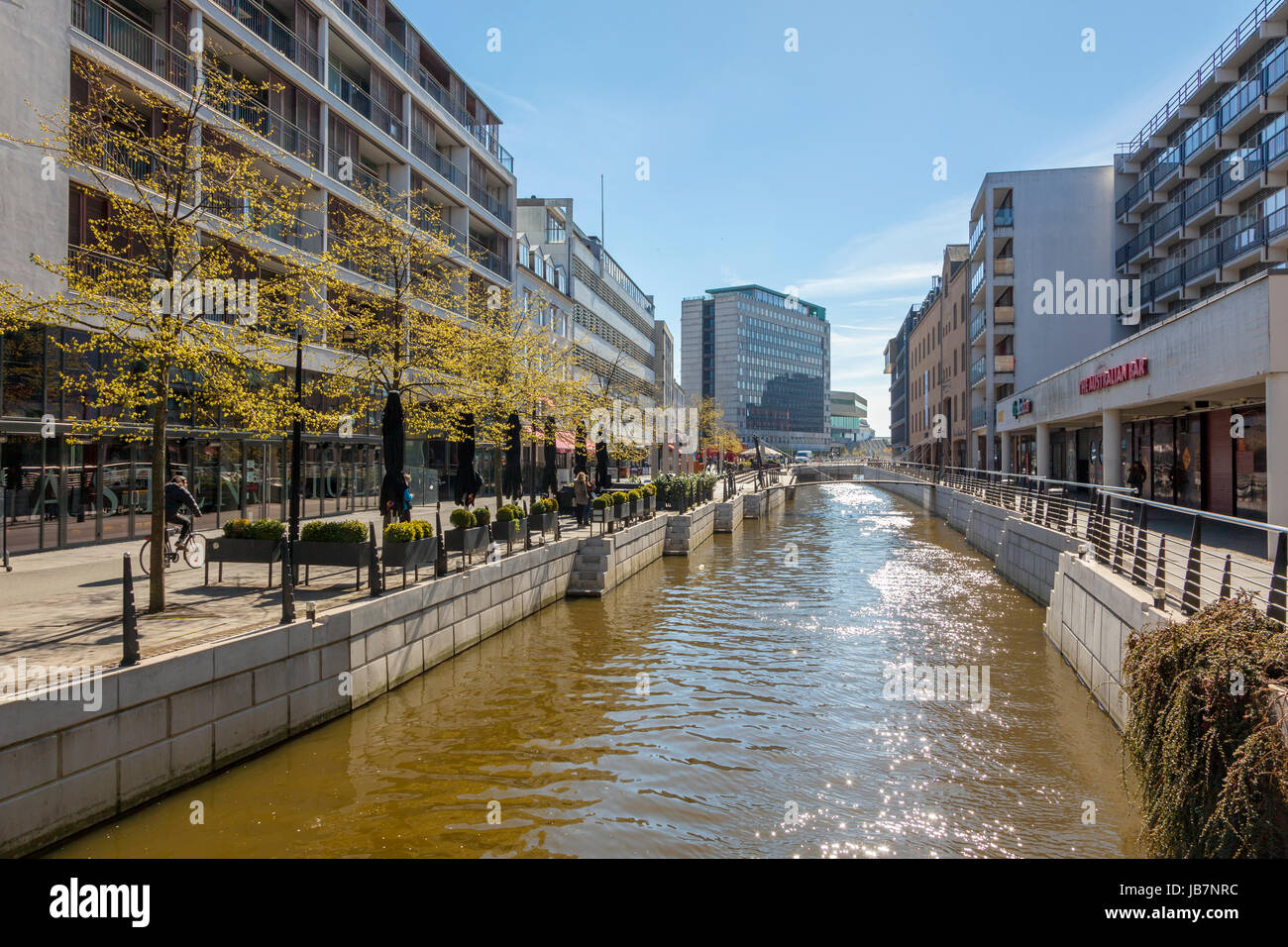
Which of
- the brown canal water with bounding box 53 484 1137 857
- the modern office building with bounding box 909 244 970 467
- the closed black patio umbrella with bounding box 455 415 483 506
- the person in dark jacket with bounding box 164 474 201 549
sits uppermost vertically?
the modern office building with bounding box 909 244 970 467

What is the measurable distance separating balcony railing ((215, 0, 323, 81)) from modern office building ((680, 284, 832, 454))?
13990 centimetres

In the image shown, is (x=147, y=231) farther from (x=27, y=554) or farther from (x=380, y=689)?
(x=27, y=554)

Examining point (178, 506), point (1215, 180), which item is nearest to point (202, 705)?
point (178, 506)

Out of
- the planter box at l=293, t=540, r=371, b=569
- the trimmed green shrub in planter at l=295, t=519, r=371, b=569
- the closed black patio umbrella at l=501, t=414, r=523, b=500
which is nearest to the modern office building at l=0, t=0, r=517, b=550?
the trimmed green shrub in planter at l=295, t=519, r=371, b=569

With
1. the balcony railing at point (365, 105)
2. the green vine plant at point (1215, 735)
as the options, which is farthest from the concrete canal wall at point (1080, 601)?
the balcony railing at point (365, 105)

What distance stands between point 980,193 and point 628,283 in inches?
1309

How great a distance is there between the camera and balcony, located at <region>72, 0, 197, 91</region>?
54.7 feet

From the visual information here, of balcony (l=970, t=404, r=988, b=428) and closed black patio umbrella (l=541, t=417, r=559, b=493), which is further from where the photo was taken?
balcony (l=970, t=404, r=988, b=428)

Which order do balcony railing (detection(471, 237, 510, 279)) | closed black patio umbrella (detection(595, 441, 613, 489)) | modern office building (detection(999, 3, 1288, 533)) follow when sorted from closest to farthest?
modern office building (detection(999, 3, 1288, 533)) < closed black patio umbrella (detection(595, 441, 613, 489)) < balcony railing (detection(471, 237, 510, 279))

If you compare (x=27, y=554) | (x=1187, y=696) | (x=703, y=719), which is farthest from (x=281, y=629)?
(x=27, y=554)

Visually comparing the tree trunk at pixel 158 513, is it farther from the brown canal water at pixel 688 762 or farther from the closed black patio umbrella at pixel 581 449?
the closed black patio umbrella at pixel 581 449

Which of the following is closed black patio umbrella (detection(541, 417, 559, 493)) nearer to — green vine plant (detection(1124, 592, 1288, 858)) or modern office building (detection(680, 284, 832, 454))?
green vine plant (detection(1124, 592, 1288, 858))

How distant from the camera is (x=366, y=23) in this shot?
28.8 m

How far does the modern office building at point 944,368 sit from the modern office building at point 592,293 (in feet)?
86.3
